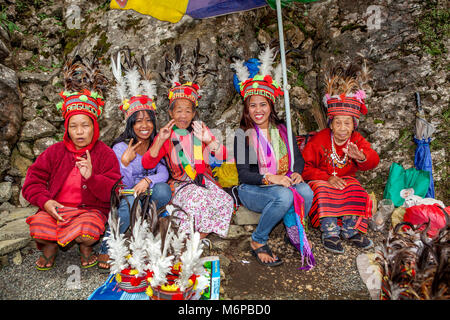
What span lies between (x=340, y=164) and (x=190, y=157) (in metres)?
1.86

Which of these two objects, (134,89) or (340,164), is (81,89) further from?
(340,164)

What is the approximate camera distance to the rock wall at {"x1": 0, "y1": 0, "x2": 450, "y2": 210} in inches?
170

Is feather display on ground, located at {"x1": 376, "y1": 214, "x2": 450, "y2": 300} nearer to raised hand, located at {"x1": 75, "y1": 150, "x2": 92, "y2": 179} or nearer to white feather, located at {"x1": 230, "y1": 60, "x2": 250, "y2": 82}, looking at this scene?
white feather, located at {"x1": 230, "y1": 60, "x2": 250, "y2": 82}

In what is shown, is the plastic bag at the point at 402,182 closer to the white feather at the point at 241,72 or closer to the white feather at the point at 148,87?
the white feather at the point at 241,72

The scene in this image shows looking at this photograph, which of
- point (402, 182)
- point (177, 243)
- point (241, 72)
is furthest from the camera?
point (402, 182)

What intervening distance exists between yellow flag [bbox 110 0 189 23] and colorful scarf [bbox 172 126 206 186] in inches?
51.0

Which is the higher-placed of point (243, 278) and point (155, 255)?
→ point (155, 255)

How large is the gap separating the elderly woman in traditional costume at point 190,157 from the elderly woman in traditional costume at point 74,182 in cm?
57

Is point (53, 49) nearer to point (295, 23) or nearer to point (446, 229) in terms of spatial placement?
point (295, 23)

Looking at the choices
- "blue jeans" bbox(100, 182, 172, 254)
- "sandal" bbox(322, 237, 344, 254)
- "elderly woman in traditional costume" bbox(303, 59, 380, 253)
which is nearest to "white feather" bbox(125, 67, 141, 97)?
"blue jeans" bbox(100, 182, 172, 254)

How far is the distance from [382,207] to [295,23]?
11.1 ft

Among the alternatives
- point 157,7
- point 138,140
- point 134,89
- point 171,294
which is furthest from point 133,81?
point 171,294

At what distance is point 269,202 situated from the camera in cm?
320

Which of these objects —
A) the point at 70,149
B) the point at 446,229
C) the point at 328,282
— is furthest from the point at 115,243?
the point at 446,229
